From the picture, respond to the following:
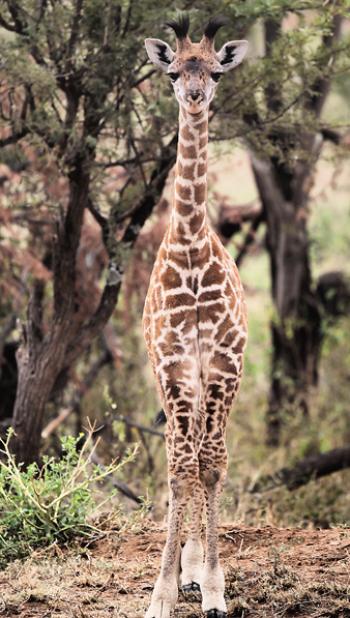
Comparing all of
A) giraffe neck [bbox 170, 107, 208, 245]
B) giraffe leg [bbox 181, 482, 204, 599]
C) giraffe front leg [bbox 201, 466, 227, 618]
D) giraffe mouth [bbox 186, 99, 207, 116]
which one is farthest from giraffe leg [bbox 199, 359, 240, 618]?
giraffe mouth [bbox 186, 99, 207, 116]

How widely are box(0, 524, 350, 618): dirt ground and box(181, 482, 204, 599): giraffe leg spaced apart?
3.3 inches

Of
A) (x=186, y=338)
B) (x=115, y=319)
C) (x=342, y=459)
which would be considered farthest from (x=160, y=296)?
(x=115, y=319)

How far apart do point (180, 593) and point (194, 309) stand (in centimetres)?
155

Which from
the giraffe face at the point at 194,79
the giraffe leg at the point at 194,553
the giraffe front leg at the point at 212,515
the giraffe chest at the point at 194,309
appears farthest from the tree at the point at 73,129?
the giraffe front leg at the point at 212,515

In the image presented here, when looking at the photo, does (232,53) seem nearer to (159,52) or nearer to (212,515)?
(159,52)

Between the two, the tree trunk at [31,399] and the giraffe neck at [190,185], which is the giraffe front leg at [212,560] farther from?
the tree trunk at [31,399]

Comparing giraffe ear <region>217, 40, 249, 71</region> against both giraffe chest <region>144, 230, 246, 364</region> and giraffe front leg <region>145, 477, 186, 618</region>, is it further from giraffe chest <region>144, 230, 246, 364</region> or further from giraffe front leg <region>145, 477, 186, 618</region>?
giraffe front leg <region>145, 477, 186, 618</region>

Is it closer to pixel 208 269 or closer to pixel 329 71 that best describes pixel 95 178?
pixel 329 71

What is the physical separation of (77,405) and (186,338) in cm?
612

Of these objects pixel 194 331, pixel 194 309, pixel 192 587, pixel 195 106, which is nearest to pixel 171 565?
pixel 192 587

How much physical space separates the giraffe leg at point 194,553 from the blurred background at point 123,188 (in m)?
0.48

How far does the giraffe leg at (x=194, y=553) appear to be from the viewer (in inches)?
250

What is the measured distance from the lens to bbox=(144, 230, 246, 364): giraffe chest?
6.06 meters

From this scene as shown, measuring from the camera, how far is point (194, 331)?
606 cm
